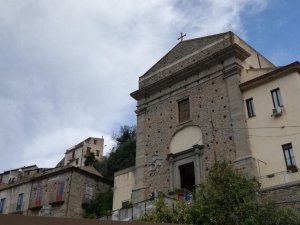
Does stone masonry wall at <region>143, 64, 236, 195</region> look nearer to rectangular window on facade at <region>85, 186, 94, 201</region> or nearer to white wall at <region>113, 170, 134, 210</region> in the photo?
white wall at <region>113, 170, 134, 210</region>

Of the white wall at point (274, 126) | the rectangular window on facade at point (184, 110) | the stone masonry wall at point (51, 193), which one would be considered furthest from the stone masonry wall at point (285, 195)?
the stone masonry wall at point (51, 193)

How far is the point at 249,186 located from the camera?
16.0 meters

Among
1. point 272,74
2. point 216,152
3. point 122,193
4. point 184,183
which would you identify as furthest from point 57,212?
point 272,74

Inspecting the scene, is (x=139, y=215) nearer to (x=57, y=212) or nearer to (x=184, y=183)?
(x=184, y=183)

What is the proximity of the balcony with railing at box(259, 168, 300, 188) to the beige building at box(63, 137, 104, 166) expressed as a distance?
4442cm

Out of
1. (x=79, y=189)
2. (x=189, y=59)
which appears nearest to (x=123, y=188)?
(x=189, y=59)

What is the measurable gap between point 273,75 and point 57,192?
20773 mm

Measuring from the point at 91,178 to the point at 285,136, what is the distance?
20389mm

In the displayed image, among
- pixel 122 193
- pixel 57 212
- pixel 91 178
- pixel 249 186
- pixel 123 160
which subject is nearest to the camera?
pixel 249 186

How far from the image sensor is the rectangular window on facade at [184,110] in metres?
22.6

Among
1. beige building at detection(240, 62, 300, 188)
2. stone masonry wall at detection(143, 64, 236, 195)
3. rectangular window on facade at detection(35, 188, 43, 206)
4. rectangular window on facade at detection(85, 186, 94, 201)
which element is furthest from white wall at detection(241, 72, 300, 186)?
rectangular window on facade at detection(35, 188, 43, 206)

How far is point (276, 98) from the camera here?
1873 centimetres

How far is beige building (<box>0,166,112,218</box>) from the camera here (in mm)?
31020

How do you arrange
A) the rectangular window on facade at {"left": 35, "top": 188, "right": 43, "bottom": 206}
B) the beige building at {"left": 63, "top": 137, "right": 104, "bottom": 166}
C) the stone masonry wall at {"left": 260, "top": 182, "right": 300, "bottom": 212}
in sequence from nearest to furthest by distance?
the stone masonry wall at {"left": 260, "top": 182, "right": 300, "bottom": 212}, the rectangular window on facade at {"left": 35, "top": 188, "right": 43, "bottom": 206}, the beige building at {"left": 63, "top": 137, "right": 104, "bottom": 166}
